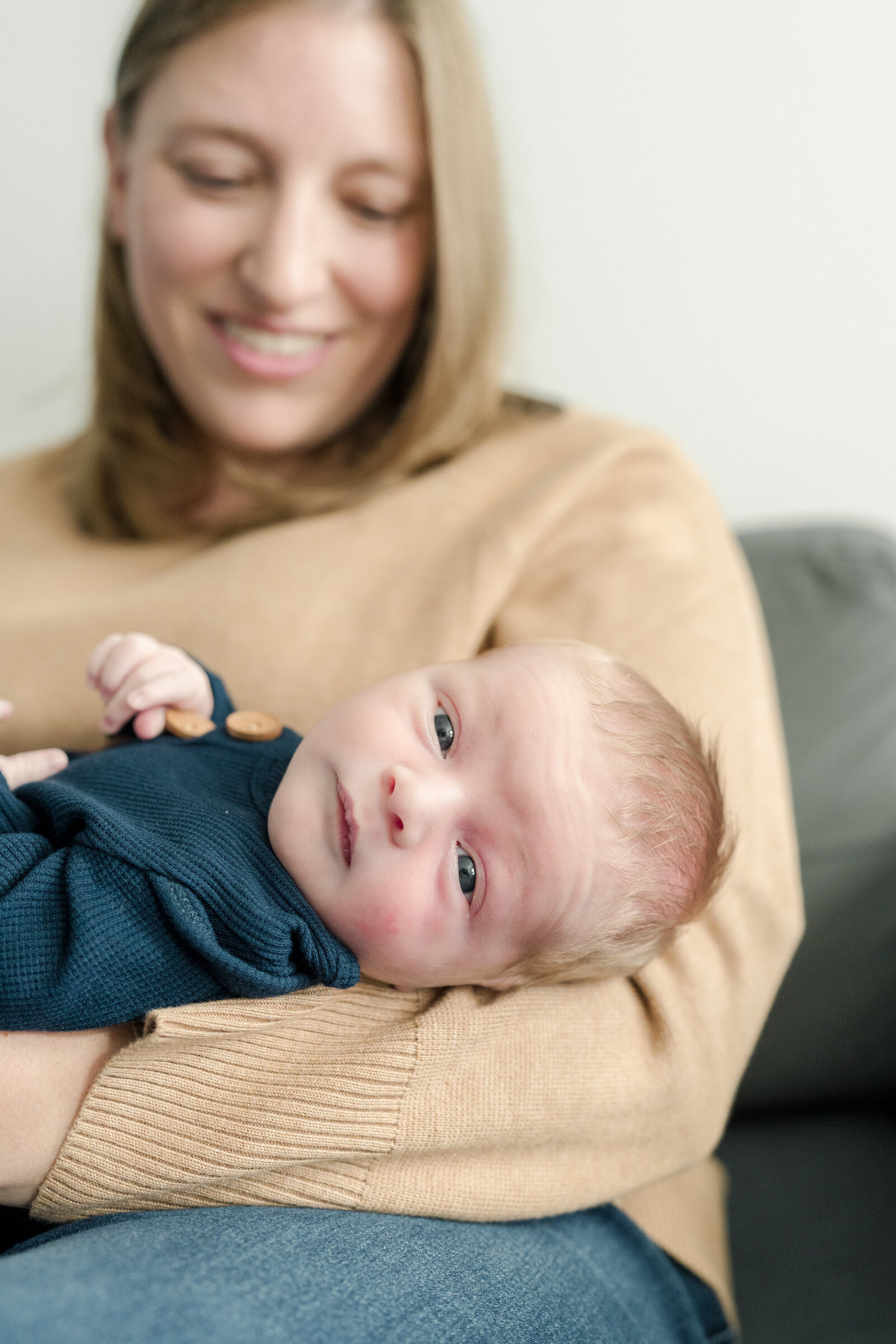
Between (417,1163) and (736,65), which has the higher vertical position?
(736,65)

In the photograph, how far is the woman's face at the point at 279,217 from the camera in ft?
4.58

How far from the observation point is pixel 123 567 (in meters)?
1.62

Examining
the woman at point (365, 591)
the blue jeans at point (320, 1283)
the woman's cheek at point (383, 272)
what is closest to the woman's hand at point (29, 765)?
the woman at point (365, 591)

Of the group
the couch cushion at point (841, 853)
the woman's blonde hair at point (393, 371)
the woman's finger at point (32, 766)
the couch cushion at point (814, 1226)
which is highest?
the woman's blonde hair at point (393, 371)

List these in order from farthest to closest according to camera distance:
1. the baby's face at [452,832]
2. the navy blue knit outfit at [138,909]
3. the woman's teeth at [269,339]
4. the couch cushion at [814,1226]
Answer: the woman's teeth at [269,339] < the couch cushion at [814,1226] < the baby's face at [452,832] < the navy blue knit outfit at [138,909]

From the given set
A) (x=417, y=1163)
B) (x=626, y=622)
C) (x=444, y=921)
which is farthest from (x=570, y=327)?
(x=417, y=1163)

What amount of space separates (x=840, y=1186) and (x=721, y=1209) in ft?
0.61


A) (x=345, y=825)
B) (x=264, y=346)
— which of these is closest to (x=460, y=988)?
(x=345, y=825)

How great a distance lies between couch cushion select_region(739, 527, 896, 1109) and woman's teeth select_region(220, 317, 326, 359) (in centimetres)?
90

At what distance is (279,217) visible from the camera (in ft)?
4.75

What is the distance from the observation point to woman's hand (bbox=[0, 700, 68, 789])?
3.71 feet

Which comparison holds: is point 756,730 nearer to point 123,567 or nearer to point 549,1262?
point 549,1262

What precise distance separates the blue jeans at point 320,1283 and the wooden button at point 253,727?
0.47 metres

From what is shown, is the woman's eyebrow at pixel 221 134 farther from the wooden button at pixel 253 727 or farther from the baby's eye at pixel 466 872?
the baby's eye at pixel 466 872
